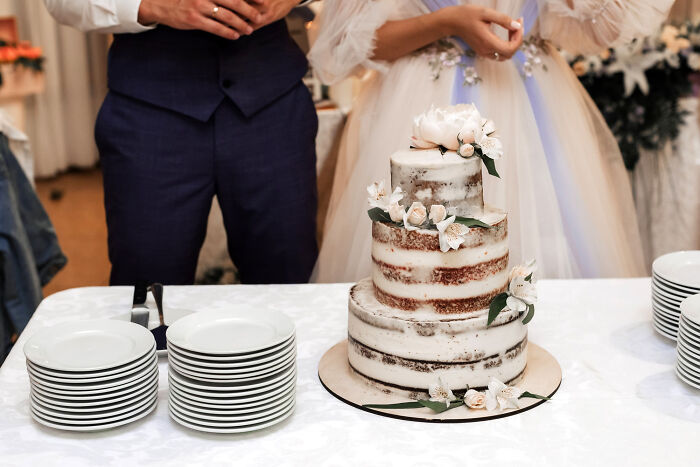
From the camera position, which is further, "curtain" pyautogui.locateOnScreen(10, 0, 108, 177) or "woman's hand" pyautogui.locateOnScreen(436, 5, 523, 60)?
"curtain" pyautogui.locateOnScreen(10, 0, 108, 177)

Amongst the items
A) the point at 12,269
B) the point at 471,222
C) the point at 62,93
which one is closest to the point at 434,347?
the point at 471,222

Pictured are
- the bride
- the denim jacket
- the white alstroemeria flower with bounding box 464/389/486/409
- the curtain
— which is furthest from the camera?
the curtain

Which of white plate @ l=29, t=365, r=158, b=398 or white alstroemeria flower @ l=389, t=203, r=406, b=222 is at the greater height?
white alstroemeria flower @ l=389, t=203, r=406, b=222

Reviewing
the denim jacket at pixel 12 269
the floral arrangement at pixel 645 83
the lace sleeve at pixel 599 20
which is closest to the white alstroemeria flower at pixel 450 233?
the lace sleeve at pixel 599 20

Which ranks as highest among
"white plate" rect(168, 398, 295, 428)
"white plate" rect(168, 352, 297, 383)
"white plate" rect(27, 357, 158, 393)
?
"white plate" rect(168, 352, 297, 383)

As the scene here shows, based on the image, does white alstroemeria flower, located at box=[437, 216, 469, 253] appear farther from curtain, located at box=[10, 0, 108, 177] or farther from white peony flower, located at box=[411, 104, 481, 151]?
curtain, located at box=[10, 0, 108, 177]

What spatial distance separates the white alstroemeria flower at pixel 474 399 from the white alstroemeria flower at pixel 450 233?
19 centimetres

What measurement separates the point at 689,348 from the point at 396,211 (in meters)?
0.44


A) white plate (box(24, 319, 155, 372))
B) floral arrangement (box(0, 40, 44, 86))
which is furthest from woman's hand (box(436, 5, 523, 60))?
floral arrangement (box(0, 40, 44, 86))

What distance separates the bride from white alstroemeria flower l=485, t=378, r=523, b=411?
0.88 metres

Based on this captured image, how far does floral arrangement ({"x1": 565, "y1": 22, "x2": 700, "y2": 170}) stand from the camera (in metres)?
2.88

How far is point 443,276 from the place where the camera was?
1133 mm

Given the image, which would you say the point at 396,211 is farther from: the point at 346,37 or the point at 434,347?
the point at 346,37

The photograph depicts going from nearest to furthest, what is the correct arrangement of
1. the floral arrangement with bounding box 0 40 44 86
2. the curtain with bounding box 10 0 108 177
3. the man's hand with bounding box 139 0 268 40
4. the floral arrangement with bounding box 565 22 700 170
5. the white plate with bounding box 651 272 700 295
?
the white plate with bounding box 651 272 700 295 < the man's hand with bounding box 139 0 268 40 < the floral arrangement with bounding box 565 22 700 170 < the floral arrangement with bounding box 0 40 44 86 < the curtain with bounding box 10 0 108 177
